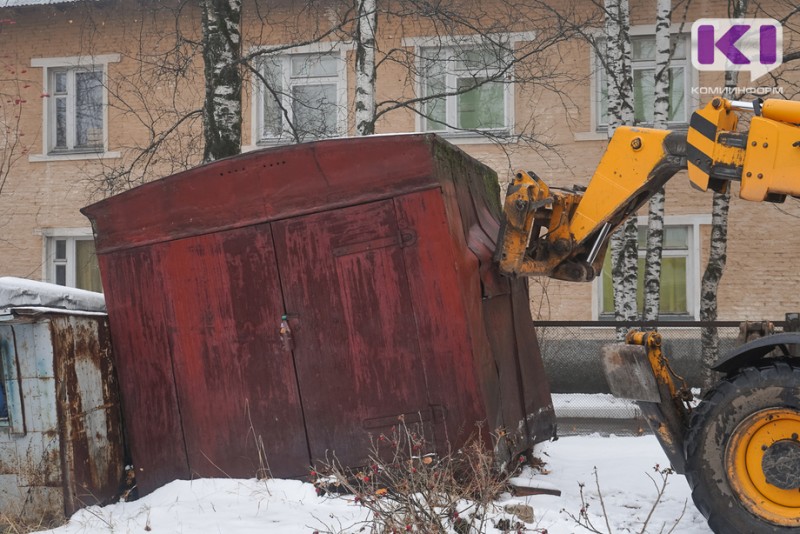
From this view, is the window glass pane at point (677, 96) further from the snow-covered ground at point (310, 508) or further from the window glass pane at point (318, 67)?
the snow-covered ground at point (310, 508)

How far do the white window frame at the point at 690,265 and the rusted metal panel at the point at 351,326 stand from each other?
9.15 m

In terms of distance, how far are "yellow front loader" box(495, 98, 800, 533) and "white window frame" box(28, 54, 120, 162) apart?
11770 millimetres

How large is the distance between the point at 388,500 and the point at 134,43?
1298cm

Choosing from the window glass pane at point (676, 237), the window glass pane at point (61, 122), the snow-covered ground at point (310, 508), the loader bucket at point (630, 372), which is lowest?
the snow-covered ground at point (310, 508)

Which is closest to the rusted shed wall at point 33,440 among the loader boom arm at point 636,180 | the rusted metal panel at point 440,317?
the rusted metal panel at point 440,317

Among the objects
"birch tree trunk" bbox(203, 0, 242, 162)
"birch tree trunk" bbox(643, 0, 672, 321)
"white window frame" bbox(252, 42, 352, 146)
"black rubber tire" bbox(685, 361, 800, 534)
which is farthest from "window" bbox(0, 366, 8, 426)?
"white window frame" bbox(252, 42, 352, 146)

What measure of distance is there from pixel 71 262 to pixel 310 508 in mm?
12126

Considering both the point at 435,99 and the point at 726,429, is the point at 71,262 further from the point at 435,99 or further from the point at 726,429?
the point at 726,429

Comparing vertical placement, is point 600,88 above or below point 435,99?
above

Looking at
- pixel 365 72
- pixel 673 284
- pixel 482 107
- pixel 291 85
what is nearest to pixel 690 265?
pixel 673 284

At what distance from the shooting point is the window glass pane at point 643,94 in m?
15.1

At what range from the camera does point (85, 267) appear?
1664cm

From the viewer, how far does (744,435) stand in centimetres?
510

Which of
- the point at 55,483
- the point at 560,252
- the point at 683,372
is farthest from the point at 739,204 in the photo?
the point at 55,483
